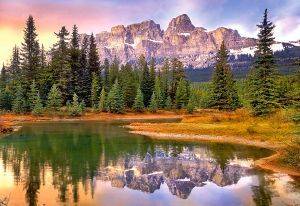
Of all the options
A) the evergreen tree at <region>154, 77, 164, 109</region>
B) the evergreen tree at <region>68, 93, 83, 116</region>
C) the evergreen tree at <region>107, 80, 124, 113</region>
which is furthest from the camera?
the evergreen tree at <region>154, 77, 164, 109</region>

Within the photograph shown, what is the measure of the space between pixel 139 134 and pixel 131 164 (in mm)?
24511

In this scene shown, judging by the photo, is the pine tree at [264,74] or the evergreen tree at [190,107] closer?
the pine tree at [264,74]

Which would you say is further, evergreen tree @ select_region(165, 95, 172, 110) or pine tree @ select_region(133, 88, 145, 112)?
evergreen tree @ select_region(165, 95, 172, 110)

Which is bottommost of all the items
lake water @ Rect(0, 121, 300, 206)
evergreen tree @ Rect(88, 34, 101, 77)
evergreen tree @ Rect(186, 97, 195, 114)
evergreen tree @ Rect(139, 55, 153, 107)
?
lake water @ Rect(0, 121, 300, 206)

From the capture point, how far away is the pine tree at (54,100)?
9650cm

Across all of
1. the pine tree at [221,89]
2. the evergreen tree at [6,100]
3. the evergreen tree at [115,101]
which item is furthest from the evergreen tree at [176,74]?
the evergreen tree at [6,100]

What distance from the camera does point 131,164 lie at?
36.5m

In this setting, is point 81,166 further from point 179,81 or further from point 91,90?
point 179,81

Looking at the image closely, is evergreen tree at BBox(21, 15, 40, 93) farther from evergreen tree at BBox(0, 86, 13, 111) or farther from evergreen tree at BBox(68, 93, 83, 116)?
evergreen tree at BBox(68, 93, 83, 116)

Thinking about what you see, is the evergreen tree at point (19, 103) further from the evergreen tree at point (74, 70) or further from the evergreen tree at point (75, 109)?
the evergreen tree at point (74, 70)

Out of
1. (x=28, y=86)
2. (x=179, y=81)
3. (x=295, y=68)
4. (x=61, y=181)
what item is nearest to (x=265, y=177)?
(x=295, y=68)

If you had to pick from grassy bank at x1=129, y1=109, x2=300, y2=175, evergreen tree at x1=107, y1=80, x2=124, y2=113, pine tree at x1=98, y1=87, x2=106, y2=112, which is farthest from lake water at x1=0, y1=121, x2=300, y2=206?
pine tree at x1=98, y1=87, x2=106, y2=112

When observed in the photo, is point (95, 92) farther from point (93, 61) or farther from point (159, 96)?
point (159, 96)

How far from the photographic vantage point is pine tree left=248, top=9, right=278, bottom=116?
213 ft
